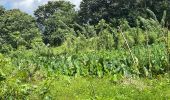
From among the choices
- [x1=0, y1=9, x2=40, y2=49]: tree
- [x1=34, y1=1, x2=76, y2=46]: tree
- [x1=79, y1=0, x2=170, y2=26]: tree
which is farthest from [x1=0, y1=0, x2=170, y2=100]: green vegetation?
[x1=0, y1=9, x2=40, y2=49]: tree

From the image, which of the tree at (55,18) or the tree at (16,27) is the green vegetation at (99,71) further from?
the tree at (16,27)

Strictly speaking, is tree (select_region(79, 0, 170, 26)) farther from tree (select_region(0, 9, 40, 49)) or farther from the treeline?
tree (select_region(0, 9, 40, 49))

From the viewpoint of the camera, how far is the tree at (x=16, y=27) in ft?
213

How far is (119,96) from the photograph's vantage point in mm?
11164

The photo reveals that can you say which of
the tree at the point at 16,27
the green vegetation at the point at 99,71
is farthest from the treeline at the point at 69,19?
the green vegetation at the point at 99,71

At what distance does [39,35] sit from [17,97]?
192 ft

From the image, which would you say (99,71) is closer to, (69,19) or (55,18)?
(69,19)

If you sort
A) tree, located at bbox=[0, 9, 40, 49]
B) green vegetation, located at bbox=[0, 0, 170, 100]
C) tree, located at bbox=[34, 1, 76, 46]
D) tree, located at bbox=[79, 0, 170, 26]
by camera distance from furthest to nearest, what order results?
tree, located at bbox=[0, 9, 40, 49] < tree, located at bbox=[34, 1, 76, 46] < tree, located at bbox=[79, 0, 170, 26] < green vegetation, located at bbox=[0, 0, 170, 100]

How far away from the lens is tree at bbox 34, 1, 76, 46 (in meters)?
60.6

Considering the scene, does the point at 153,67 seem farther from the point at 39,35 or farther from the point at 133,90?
the point at 39,35

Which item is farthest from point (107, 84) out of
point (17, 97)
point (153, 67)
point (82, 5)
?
point (82, 5)

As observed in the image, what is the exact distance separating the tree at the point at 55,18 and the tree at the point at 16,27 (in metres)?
2.08

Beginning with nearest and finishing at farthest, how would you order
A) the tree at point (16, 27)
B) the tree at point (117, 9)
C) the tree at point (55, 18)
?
the tree at point (117, 9) < the tree at point (55, 18) < the tree at point (16, 27)

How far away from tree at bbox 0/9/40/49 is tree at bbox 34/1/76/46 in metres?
2.08
